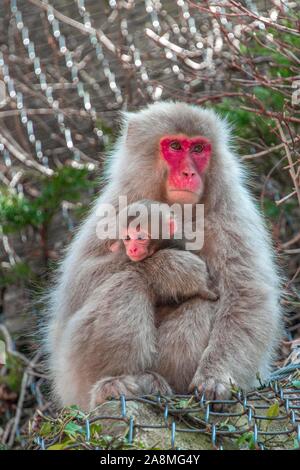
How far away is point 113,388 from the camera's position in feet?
15.8

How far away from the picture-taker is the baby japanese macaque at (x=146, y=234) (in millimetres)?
5234

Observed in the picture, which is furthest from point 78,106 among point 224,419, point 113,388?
point 224,419

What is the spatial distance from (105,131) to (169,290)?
3.62 meters

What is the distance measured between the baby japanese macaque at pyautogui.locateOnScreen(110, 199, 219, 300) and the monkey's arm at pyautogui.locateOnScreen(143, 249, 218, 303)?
2 cm

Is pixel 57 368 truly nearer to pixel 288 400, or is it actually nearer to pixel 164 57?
pixel 288 400

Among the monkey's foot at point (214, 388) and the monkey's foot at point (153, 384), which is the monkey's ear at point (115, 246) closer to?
the monkey's foot at point (153, 384)

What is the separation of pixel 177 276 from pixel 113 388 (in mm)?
748

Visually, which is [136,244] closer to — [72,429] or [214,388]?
[214,388]

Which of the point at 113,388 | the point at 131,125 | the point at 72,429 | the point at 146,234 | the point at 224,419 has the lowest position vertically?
the point at 72,429

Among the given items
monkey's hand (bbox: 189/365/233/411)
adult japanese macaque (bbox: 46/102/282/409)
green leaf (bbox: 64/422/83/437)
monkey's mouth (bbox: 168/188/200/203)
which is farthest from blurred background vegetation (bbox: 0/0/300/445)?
green leaf (bbox: 64/422/83/437)

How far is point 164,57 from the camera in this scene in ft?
27.1

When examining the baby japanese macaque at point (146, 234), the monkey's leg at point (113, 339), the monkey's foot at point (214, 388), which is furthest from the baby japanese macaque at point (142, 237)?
the monkey's foot at point (214, 388)

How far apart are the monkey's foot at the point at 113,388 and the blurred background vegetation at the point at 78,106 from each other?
2.63 m

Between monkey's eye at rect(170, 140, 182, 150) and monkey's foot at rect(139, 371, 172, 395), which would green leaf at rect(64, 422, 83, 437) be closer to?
monkey's foot at rect(139, 371, 172, 395)
